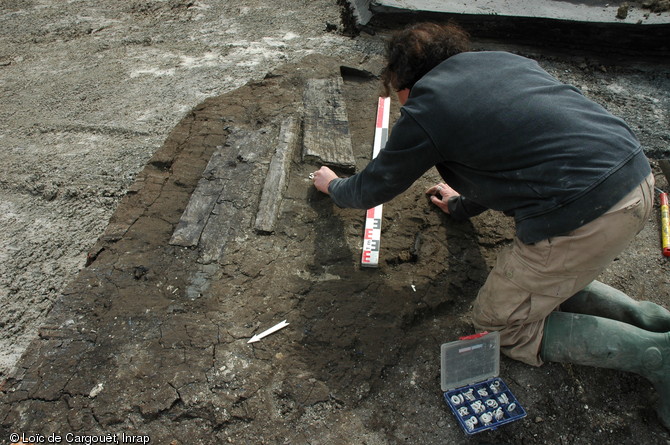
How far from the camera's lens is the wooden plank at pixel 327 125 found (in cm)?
355

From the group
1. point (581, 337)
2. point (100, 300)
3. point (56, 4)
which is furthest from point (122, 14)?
point (581, 337)

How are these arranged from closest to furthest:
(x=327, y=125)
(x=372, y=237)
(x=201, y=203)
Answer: (x=372, y=237) → (x=201, y=203) → (x=327, y=125)

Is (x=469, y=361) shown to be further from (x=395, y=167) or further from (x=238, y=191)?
(x=238, y=191)

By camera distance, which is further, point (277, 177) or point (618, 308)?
point (277, 177)

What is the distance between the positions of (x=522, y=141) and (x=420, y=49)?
2.15 feet

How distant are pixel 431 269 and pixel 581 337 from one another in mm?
903

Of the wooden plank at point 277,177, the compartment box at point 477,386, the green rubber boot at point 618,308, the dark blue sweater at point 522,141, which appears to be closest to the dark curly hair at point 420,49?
the dark blue sweater at point 522,141

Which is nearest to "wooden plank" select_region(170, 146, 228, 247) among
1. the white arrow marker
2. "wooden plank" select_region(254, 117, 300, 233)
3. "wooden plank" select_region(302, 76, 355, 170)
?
"wooden plank" select_region(254, 117, 300, 233)

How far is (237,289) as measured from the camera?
272cm

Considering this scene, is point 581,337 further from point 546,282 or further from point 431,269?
point 431,269

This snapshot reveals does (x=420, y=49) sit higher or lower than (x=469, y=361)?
higher

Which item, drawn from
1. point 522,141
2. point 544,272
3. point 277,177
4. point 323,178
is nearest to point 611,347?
point 544,272

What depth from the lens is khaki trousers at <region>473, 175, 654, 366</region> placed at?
2014mm

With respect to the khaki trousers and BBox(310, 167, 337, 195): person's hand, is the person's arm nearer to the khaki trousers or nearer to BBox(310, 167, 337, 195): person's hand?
BBox(310, 167, 337, 195): person's hand
